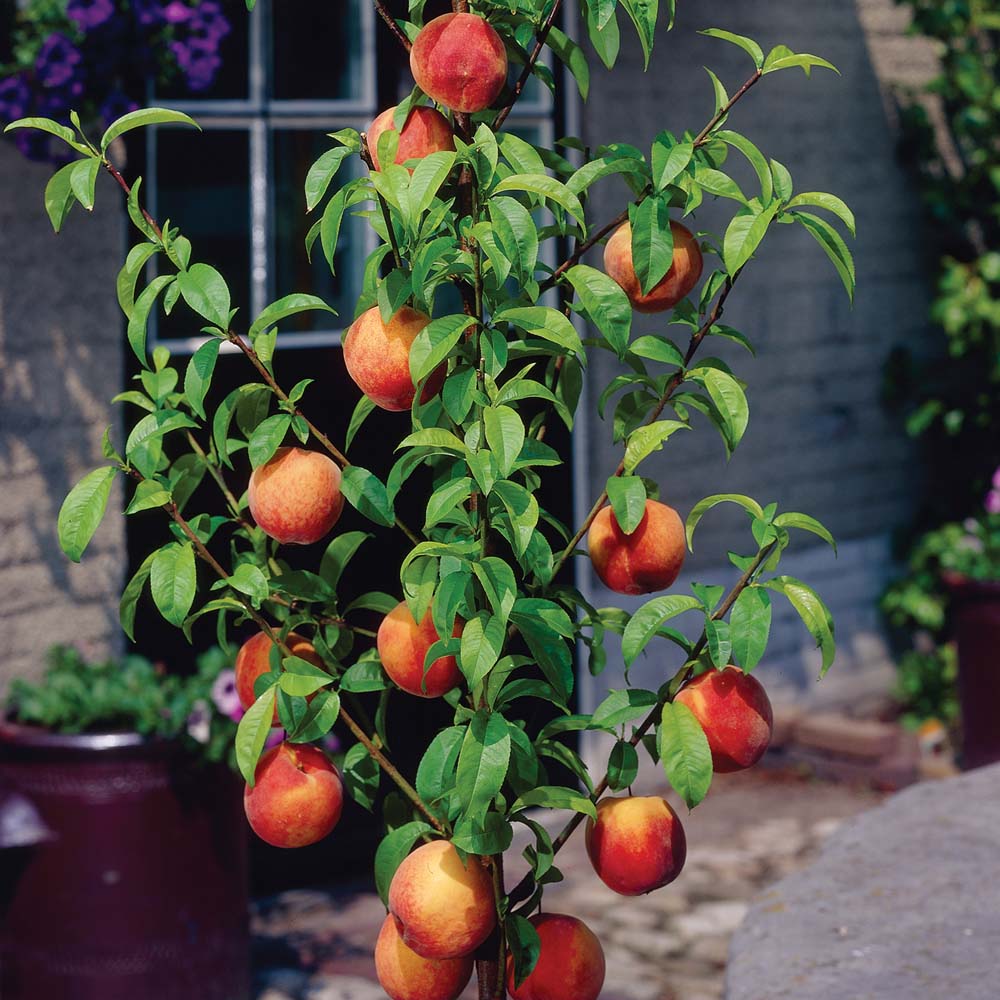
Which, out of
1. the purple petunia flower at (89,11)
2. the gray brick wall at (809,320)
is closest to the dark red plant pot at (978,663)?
the gray brick wall at (809,320)

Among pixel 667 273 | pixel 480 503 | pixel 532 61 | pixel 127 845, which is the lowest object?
pixel 127 845

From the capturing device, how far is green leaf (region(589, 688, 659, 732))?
4.83ft

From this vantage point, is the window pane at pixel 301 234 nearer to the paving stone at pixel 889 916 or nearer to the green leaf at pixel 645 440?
the paving stone at pixel 889 916

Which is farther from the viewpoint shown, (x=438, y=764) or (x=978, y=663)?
(x=978, y=663)

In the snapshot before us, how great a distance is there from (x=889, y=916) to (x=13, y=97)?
2496 mm

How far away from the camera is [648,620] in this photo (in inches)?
55.6

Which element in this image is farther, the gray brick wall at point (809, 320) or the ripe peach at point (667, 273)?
the gray brick wall at point (809, 320)

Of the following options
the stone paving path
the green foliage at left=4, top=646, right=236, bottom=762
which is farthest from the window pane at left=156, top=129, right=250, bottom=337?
the stone paving path

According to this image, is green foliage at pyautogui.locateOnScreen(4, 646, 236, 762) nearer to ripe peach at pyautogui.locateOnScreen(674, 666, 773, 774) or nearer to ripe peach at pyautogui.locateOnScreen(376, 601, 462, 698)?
ripe peach at pyautogui.locateOnScreen(376, 601, 462, 698)

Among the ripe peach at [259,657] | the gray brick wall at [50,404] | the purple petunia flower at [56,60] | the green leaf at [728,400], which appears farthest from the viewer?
the gray brick wall at [50,404]

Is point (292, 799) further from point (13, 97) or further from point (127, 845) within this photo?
point (13, 97)

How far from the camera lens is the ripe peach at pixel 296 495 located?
1.46 m

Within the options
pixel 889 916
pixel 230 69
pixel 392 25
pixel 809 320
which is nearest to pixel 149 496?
pixel 392 25

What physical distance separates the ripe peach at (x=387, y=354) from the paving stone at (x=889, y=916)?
3.39 ft
